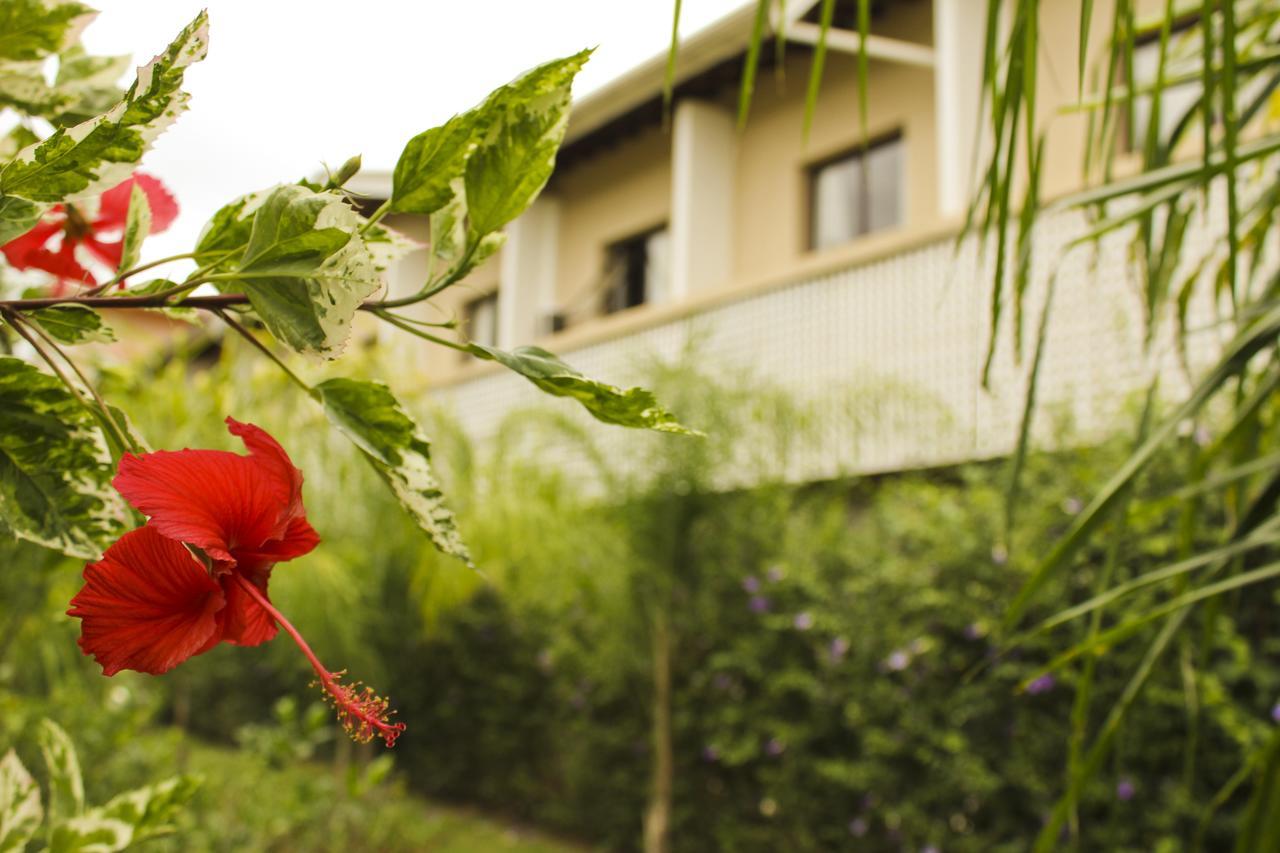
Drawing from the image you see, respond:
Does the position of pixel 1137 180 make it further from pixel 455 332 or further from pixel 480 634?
pixel 480 634

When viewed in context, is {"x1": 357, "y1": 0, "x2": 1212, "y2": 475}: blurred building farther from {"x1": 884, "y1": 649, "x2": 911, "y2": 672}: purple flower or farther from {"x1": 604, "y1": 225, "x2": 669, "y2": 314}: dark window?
{"x1": 884, "y1": 649, "x2": 911, "y2": 672}: purple flower

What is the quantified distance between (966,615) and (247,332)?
3.87 metres

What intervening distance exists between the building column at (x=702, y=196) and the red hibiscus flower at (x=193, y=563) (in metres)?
8.42

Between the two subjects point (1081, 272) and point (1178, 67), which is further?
point (1081, 272)

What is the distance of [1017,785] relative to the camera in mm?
3734

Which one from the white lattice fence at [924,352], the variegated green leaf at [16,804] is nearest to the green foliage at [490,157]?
the variegated green leaf at [16,804]

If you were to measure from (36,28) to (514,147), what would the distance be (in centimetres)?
26

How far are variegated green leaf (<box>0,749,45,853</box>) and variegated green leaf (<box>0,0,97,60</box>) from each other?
0.35 metres

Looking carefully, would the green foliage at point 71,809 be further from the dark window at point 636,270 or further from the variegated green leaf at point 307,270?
the dark window at point 636,270

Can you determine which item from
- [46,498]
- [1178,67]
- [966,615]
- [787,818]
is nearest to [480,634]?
[787,818]

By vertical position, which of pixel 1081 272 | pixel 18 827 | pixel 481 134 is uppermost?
pixel 1081 272

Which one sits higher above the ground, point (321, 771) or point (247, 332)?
point (247, 332)

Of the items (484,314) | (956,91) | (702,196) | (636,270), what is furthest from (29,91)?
(484,314)

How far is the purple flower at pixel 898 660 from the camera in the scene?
13.1 feet
